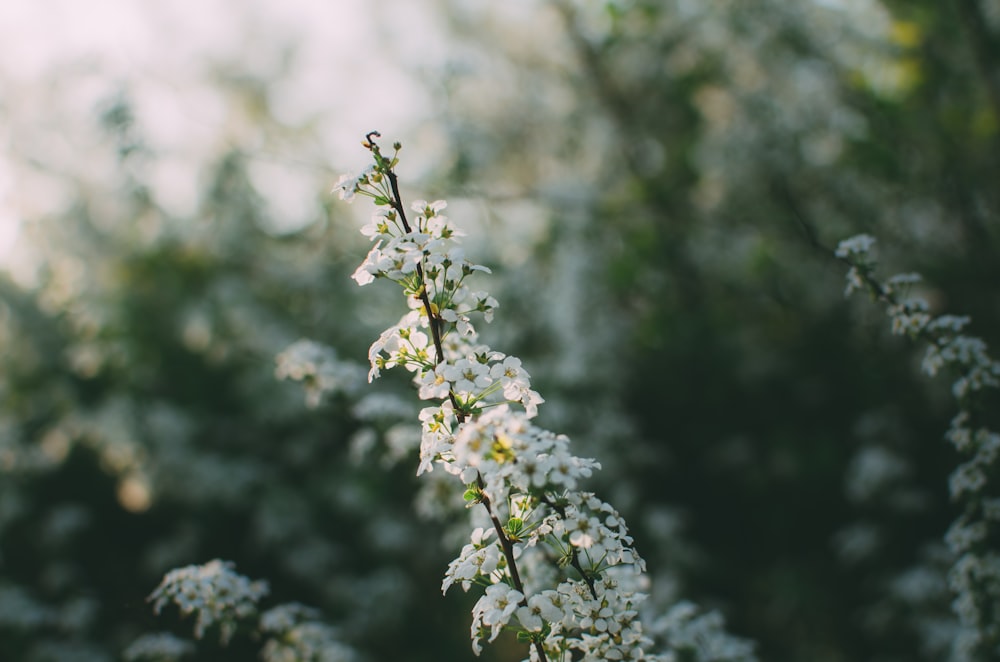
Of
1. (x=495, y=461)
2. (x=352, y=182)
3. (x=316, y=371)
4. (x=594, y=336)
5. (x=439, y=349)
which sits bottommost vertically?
(x=495, y=461)

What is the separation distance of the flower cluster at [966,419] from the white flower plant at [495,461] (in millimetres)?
1181

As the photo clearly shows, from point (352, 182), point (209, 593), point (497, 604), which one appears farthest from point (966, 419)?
point (209, 593)

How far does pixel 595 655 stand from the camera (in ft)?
4.98

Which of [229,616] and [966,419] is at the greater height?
[966,419]

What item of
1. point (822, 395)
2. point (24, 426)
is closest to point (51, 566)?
point (24, 426)

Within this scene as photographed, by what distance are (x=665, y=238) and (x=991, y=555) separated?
18.5 feet

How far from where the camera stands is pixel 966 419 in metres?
2.15

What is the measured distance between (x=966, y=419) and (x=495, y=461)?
69.2 inches

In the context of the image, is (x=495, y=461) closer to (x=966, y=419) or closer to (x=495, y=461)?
(x=495, y=461)

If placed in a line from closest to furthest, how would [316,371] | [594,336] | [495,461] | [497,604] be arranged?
[495,461] → [497,604] → [316,371] → [594,336]

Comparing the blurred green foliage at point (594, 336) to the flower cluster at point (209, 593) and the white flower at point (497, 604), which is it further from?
the white flower at point (497, 604)

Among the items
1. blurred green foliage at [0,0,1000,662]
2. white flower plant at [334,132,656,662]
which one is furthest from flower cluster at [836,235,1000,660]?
blurred green foliage at [0,0,1000,662]

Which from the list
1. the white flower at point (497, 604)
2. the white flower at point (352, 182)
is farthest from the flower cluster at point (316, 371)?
the white flower at point (497, 604)

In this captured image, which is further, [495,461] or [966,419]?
[966,419]
